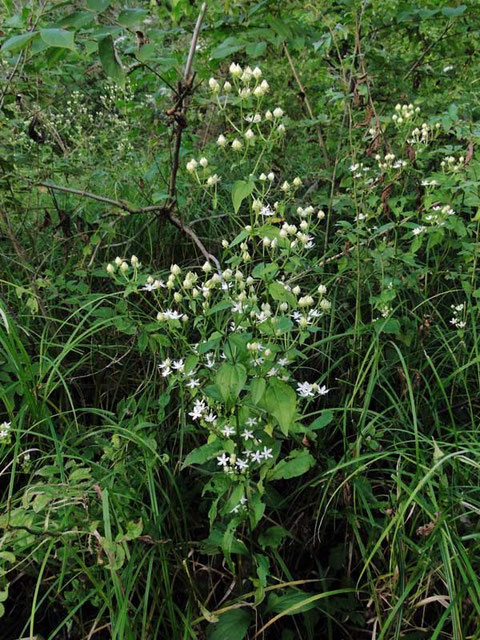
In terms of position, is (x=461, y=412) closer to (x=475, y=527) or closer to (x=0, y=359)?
(x=475, y=527)

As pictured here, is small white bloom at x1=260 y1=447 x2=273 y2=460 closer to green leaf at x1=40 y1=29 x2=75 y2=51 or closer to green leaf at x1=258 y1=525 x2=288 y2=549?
green leaf at x1=258 y1=525 x2=288 y2=549

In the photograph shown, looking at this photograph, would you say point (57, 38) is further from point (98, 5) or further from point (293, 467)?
point (293, 467)

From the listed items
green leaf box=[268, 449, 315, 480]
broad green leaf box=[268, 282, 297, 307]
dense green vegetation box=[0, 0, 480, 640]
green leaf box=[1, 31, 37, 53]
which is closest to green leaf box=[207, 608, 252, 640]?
dense green vegetation box=[0, 0, 480, 640]

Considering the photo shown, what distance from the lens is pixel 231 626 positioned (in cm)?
147

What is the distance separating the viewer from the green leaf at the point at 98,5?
159cm

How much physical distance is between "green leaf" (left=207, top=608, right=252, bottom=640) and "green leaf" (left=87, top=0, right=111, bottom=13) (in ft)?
5.64

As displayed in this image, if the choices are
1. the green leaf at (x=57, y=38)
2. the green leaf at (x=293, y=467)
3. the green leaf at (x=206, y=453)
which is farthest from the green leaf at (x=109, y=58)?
the green leaf at (x=293, y=467)

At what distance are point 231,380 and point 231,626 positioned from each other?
68cm

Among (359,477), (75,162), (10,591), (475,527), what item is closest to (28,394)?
(10,591)

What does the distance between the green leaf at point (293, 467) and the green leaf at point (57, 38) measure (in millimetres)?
1231

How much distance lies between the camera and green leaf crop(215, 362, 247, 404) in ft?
4.31

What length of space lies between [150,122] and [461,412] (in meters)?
2.13

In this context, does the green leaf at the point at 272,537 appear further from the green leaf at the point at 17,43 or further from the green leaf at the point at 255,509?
the green leaf at the point at 17,43

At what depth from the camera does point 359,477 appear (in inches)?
65.4
